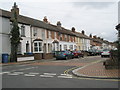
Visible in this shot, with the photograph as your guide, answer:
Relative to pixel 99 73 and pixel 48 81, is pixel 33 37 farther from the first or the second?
pixel 48 81

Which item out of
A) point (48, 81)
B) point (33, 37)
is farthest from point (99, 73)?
point (33, 37)

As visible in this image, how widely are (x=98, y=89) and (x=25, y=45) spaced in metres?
23.8

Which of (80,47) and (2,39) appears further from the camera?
(80,47)

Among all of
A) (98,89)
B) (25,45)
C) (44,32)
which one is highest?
(44,32)

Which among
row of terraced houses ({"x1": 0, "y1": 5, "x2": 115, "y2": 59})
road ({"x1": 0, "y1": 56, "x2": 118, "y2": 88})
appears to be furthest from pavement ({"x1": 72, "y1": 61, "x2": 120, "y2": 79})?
row of terraced houses ({"x1": 0, "y1": 5, "x2": 115, "y2": 59})

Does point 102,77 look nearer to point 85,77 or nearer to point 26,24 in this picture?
point 85,77

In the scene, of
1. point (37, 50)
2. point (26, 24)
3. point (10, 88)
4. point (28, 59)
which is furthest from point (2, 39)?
point (10, 88)

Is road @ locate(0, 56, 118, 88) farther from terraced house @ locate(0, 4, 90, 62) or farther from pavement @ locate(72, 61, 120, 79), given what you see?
terraced house @ locate(0, 4, 90, 62)

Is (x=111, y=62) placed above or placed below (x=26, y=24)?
below

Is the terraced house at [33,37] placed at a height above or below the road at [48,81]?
above

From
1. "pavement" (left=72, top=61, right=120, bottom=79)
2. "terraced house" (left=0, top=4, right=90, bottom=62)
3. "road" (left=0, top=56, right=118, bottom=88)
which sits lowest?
"road" (left=0, top=56, right=118, bottom=88)

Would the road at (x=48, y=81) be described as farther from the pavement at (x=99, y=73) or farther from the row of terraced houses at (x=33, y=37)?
the row of terraced houses at (x=33, y=37)

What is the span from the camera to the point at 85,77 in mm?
10625

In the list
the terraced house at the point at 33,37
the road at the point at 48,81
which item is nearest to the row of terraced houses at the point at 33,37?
the terraced house at the point at 33,37
